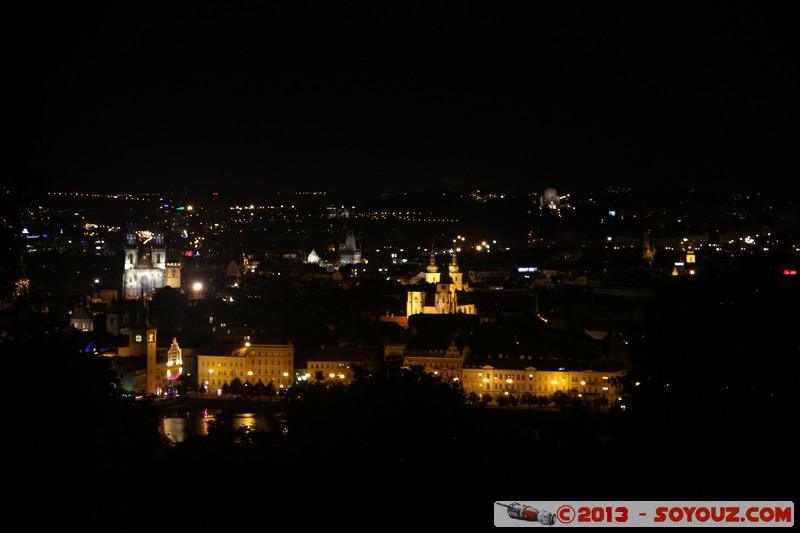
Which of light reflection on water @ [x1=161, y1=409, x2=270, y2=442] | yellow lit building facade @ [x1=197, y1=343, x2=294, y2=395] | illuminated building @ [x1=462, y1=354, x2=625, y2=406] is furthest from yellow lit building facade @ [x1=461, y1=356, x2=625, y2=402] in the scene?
light reflection on water @ [x1=161, y1=409, x2=270, y2=442]

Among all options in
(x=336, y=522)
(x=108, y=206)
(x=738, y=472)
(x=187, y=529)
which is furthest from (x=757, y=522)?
(x=108, y=206)

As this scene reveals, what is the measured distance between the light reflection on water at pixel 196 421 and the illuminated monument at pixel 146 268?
20.8 m

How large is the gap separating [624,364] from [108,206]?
60223 millimetres

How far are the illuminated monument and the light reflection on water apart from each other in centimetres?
2076

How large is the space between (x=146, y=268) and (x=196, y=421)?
2378cm

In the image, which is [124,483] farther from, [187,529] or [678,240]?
[678,240]

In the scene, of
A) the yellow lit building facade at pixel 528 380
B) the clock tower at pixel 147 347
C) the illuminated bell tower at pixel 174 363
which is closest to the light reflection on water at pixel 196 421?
the clock tower at pixel 147 347

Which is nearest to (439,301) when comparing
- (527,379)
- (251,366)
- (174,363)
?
(251,366)

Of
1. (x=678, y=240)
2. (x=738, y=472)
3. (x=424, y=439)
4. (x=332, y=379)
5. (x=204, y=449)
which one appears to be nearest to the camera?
(x=738, y=472)

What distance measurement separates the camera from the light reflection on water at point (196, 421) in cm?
1947

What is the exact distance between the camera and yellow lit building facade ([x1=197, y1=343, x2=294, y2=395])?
26422mm

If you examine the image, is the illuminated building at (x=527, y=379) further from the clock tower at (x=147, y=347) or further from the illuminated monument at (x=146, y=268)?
the illuminated monument at (x=146, y=268)

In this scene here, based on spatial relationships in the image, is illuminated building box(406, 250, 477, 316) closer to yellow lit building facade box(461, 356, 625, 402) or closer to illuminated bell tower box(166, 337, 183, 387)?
yellow lit building facade box(461, 356, 625, 402)

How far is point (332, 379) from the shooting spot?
2472cm
